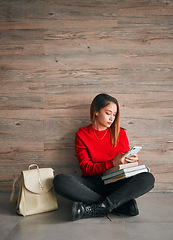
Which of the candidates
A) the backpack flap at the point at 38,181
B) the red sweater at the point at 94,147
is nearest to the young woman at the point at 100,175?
the red sweater at the point at 94,147

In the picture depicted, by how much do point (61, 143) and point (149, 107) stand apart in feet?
2.60

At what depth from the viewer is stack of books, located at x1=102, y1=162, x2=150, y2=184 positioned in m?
1.60

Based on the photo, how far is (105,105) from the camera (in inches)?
73.0

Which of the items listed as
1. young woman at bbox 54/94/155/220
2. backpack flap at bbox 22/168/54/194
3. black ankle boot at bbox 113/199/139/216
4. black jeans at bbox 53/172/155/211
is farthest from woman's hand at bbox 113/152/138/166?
backpack flap at bbox 22/168/54/194

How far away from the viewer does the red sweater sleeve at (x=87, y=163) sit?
1736mm

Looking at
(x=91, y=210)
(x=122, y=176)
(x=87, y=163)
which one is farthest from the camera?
(x=87, y=163)

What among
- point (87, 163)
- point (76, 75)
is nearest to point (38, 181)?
point (87, 163)

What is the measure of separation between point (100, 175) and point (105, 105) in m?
0.53

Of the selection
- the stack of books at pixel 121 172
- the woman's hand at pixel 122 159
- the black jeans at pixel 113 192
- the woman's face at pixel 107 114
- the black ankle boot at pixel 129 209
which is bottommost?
the black ankle boot at pixel 129 209

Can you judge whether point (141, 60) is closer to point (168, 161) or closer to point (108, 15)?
point (108, 15)

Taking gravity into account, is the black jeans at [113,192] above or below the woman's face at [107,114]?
below

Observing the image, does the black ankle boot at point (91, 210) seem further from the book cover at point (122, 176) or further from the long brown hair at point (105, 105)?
the long brown hair at point (105, 105)

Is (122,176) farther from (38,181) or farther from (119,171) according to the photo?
(38,181)

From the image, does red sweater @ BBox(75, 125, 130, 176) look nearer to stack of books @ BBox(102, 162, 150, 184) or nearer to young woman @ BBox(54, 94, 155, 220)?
young woman @ BBox(54, 94, 155, 220)
